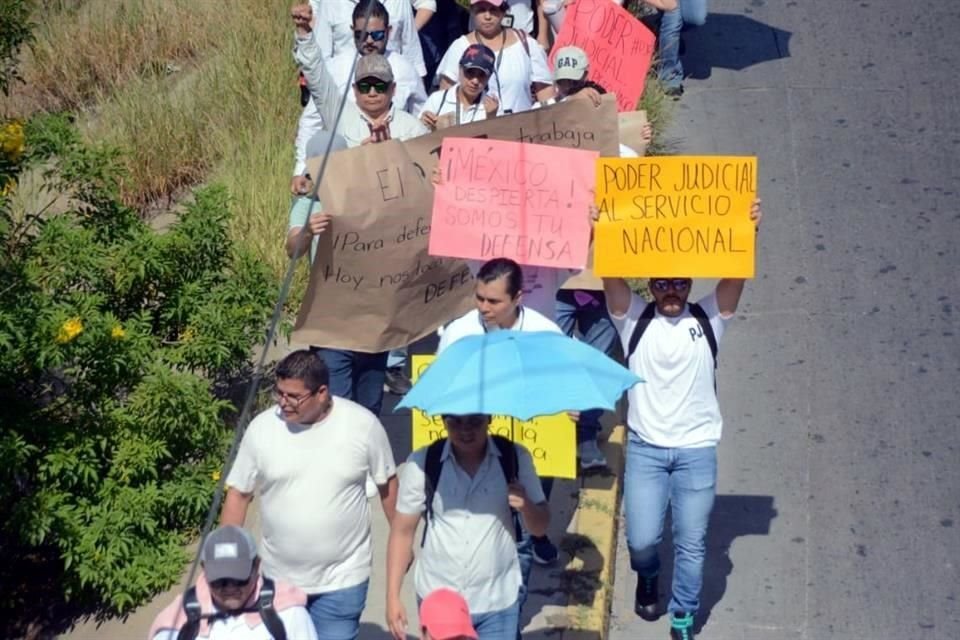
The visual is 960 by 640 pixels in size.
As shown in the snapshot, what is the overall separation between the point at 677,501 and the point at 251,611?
7.58 feet

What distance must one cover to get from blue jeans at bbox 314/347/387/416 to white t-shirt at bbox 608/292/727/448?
4.51ft

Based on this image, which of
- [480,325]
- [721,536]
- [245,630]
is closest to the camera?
[245,630]

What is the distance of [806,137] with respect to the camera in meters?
11.8

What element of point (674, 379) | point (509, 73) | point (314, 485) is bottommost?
point (314, 485)

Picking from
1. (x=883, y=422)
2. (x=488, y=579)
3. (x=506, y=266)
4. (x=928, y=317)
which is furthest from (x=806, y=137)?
(x=488, y=579)

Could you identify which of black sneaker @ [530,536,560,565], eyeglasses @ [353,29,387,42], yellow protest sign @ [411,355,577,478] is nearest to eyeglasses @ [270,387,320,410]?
yellow protest sign @ [411,355,577,478]

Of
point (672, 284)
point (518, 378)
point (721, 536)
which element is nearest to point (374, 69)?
point (672, 284)

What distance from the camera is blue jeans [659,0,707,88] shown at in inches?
471

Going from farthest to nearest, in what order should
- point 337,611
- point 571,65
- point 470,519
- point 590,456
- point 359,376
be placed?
point 571,65 → point 590,456 → point 359,376 → point 337,611 → point 470,519

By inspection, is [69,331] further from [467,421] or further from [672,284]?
[672,284]

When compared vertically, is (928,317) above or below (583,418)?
above

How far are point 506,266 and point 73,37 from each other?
8.17m

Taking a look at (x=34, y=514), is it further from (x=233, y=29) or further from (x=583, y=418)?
(x=233, y=29)

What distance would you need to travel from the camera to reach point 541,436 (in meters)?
6.68
